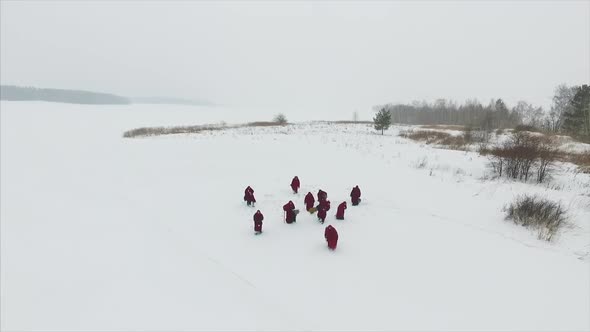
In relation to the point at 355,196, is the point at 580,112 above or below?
above

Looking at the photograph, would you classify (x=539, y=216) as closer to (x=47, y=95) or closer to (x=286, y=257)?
(x=286, y=257)

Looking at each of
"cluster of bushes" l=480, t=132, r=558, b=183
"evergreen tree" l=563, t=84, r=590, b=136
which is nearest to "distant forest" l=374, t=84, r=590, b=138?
"evergreen tree" l=563, t=84, r=590, b=136

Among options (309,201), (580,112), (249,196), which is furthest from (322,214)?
(580,112)

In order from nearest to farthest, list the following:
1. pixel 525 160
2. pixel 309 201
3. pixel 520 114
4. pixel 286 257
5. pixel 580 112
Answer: pixel 286 257 → pixel 309 201 → pixel 525 160 → pixel 580 112 → pixel 520 114

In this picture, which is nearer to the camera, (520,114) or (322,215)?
(322,215)

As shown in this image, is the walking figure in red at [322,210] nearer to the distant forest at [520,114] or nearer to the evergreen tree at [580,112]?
the distant forest at [520,114]

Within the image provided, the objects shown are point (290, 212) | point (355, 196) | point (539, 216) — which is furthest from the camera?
point (355, 196)
